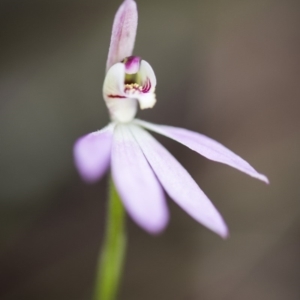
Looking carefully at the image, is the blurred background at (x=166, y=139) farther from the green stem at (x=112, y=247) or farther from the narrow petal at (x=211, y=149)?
the narrow petal at (x=211, y=149)

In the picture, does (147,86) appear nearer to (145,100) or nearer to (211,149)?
(145,100)

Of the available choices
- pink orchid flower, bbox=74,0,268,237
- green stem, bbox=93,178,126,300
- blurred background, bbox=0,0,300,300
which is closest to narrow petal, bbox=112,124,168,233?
pink orchid flower, bbox=74,0,268,237

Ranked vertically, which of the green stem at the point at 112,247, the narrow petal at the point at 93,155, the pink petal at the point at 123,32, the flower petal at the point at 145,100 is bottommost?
the green stem at the point at 112,247

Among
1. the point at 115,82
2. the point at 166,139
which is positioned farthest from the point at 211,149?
the point at 166,139

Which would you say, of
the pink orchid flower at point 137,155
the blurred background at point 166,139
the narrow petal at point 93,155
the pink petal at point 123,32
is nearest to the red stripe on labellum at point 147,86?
the pink orchid flower at point 137,155

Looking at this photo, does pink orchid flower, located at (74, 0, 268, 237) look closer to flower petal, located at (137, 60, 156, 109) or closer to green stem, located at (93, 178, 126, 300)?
flower petal, located at (137, 60, 156, 109)
